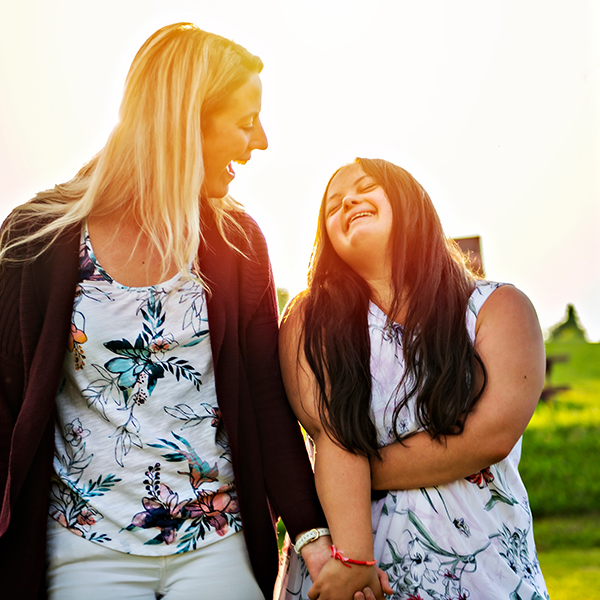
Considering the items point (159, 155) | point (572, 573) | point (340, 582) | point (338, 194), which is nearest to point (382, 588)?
point (340, 582)

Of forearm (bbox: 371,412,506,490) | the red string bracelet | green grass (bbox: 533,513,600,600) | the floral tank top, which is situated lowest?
green grass (bbox: 533,513,600,600)

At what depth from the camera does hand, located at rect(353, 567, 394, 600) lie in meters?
1.59

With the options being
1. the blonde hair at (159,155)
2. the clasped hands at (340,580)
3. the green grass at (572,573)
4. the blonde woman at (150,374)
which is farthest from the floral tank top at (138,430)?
the green grass at (572,573)

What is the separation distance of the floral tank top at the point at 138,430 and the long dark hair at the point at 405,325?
1.27ft

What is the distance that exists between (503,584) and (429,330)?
28.4 inches

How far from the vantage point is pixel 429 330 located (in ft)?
6.06

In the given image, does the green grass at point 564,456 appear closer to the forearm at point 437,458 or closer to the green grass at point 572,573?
the green grass at point 572,573

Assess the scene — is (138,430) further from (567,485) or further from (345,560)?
(567,485)

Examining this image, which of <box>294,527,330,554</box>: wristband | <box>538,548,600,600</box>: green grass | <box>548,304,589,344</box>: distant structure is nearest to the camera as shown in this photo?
<box>294,527,330,554</box>: wristband

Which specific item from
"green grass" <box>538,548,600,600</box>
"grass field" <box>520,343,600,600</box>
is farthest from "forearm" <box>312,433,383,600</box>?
"grass field" <box>520,343,600,600</box>

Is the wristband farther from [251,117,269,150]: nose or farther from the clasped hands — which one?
[251,117,269,150]: nose

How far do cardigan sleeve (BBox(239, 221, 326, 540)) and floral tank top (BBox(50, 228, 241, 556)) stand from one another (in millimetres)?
170

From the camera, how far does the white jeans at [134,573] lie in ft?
4.76

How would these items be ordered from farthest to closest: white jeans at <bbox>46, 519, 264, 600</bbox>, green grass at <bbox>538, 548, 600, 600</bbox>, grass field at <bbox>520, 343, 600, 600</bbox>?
grass field at <bbox>520, 343, 600, 600</bbox> < green grass at <bbox>538, 548, 600, 600</bbox> < white jeans at <bbox>46, 519, 264, 600</bbox>
